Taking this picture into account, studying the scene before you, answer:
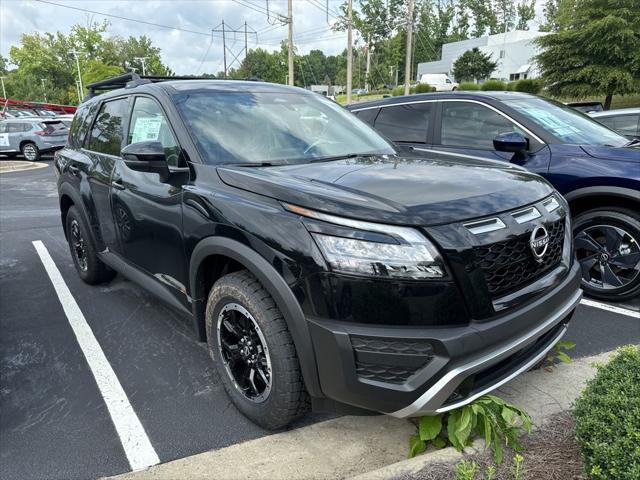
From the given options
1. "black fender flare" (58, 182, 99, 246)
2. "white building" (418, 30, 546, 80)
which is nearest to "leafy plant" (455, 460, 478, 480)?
"black fender flare" (58, 182, 99, 246)

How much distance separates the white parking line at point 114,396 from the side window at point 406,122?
3541 mm

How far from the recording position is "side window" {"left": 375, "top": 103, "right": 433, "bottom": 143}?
5.14 metres

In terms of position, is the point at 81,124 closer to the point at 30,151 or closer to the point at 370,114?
the point at 370,114

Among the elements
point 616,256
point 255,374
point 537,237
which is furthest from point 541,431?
point 616,256

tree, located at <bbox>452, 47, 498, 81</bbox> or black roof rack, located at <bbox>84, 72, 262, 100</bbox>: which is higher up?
tree, located at <bbox>452, 47, 498, 81</bbox>

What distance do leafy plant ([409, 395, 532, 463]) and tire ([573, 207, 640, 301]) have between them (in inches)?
89.8

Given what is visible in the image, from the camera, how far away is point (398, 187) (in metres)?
2.27

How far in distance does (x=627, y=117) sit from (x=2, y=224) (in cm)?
1004

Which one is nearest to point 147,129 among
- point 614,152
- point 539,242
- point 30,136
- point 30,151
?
point 539,242

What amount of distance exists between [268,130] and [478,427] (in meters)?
2.08

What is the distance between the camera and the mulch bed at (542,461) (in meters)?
2.04

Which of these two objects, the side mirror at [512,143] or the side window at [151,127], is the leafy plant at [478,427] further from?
the side mirror at [512,143]

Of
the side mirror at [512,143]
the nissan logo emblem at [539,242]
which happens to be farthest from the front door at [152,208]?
the side mirror at [512,143]

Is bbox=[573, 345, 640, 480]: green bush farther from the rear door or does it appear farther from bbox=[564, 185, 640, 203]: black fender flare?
the rear door
